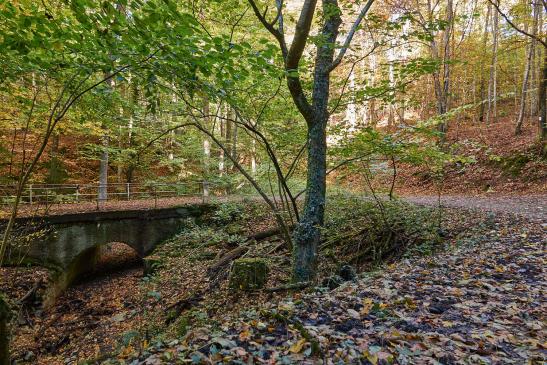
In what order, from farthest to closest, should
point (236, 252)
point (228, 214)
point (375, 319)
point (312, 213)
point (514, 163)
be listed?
point (514, 163), point (228, 214), point (236, 252), point (312, 213), point (375, 319)

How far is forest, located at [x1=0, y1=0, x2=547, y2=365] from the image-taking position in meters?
2.94

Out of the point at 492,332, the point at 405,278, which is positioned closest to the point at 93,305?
the point at 405,278

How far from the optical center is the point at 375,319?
3.14 metres

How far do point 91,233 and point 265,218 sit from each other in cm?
603

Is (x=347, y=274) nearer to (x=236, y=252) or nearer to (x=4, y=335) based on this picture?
(x=236, y=252)

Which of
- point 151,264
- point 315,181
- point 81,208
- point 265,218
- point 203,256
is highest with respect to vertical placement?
point 315,181

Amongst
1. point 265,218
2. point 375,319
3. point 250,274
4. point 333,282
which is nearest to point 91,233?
point 265,218

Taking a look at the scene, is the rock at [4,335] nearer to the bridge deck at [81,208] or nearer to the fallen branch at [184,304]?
the fallen branch at [184,304]

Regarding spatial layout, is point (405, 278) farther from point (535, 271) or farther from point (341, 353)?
point (341, 353)

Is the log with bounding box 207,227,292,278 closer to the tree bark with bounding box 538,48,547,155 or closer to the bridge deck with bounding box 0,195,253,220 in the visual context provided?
the bridge deck with bounding box 0,195,253,220

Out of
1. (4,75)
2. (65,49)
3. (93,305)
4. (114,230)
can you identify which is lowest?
(93,305)

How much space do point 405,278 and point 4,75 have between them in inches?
227

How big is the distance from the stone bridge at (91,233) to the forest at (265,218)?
62 millimetres

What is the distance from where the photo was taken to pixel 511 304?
3.31 metres
